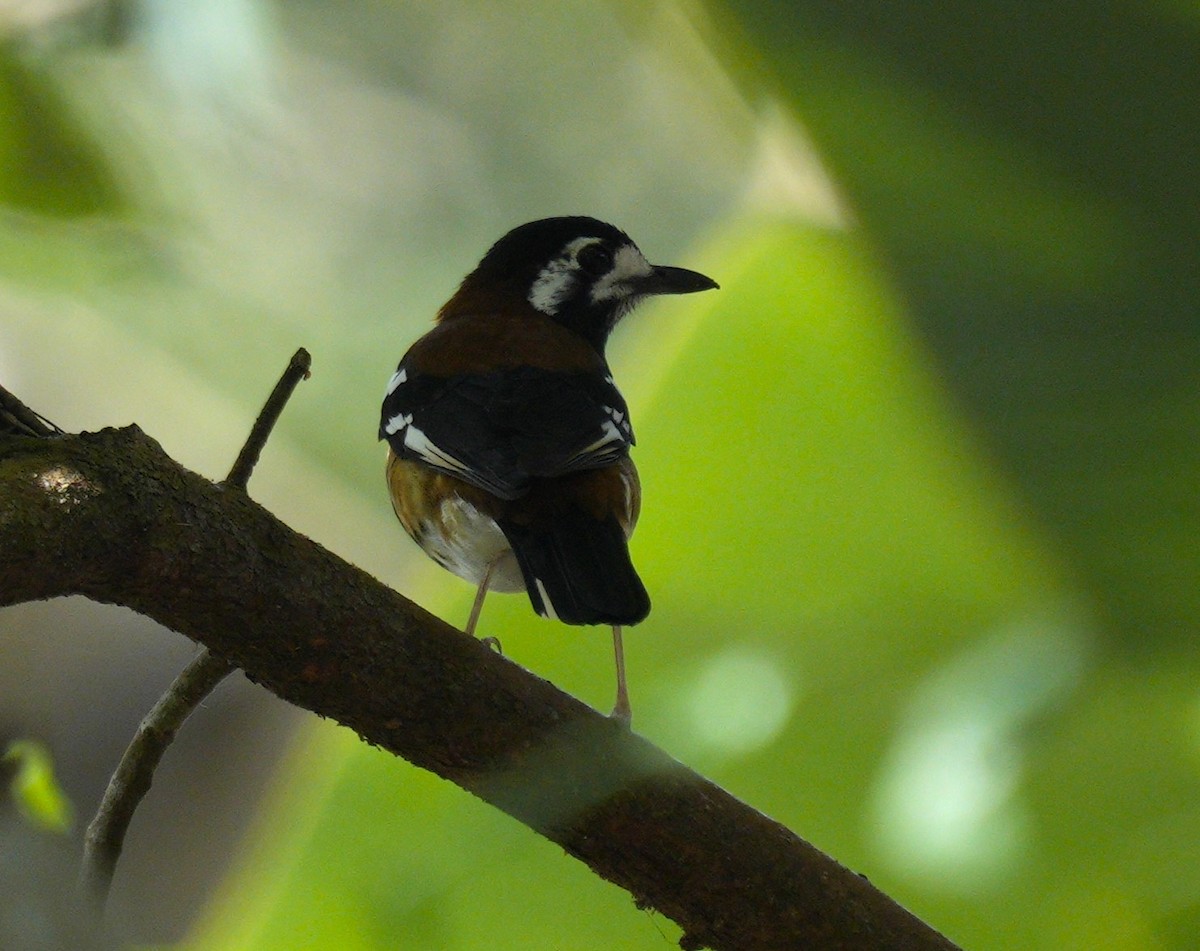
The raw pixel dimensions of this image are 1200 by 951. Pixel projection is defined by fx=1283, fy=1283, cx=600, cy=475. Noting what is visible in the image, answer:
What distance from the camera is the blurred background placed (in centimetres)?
34

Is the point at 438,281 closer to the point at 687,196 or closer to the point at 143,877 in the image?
the point at 687,196

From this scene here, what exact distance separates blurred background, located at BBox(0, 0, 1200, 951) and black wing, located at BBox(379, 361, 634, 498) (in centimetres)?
19

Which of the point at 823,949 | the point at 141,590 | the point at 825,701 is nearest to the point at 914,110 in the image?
the point at 825,701

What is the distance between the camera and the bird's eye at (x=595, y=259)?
2889mm

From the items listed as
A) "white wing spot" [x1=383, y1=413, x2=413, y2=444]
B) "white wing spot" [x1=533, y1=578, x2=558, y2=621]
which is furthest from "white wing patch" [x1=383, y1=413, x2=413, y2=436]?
"white wing spot" [x1=533, y1=578, x2=558, y2=621]

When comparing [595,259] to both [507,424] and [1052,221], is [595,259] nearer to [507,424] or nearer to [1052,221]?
[507,424]

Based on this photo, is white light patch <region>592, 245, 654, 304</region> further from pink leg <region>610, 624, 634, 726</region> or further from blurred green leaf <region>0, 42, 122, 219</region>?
blurred green leaf <region>0, 42, 122, 219</region>

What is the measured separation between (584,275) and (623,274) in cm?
9

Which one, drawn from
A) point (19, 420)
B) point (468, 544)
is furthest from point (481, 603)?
point (19, 420)

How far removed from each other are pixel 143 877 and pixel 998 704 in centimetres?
352

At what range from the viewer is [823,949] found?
1322 mm

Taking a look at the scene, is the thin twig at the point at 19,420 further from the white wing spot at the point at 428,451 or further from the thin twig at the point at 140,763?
the white wing spot at the point at 428,451

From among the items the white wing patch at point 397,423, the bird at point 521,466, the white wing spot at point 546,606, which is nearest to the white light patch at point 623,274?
the bird at point 521,466

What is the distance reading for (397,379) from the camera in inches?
92.7
